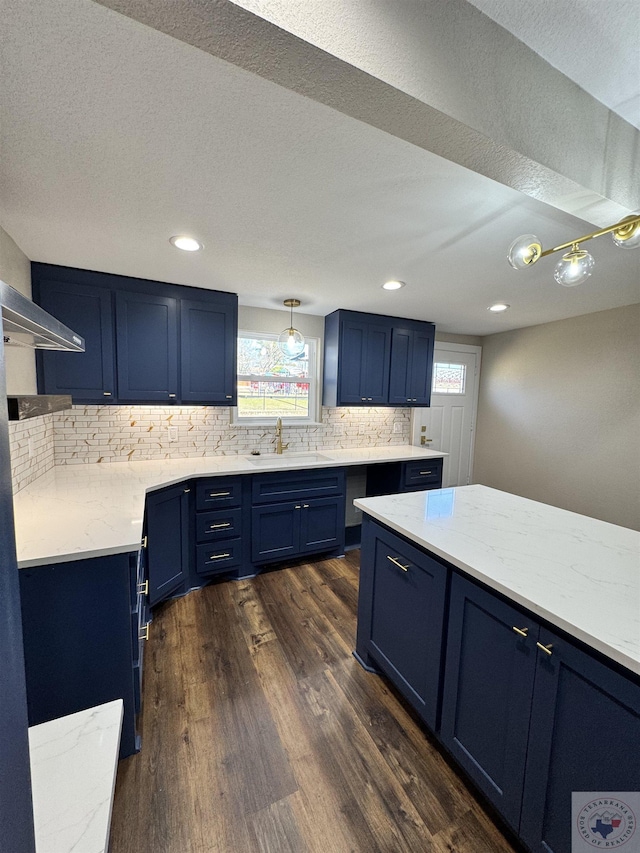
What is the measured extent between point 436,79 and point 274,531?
107 inches

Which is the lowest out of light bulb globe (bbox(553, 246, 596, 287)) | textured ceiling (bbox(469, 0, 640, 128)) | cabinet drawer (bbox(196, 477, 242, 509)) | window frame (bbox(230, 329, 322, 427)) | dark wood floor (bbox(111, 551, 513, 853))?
dark wood floor (bbox(111, 551, 513, 853))

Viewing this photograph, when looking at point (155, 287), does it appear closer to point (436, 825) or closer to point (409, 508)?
point (409, 508)

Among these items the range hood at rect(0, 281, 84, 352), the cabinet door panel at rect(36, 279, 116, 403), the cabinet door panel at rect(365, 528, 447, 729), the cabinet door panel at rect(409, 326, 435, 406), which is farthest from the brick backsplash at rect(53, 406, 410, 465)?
the cabinet door panel at rect(365, 528, 447, 729)

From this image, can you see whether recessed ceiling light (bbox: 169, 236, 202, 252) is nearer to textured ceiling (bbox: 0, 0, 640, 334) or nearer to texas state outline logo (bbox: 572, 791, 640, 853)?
textured ceiling (bbox: 0, 0, 640, 334)

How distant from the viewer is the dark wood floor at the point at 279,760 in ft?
3.77

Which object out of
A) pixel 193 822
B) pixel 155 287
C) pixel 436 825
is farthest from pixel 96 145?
pixel 436 825

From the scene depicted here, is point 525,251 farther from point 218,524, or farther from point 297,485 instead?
point 218,524

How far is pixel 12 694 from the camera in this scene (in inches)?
14.3

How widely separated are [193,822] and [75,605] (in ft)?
2.85

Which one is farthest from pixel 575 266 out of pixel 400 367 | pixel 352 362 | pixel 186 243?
pixel 400 367

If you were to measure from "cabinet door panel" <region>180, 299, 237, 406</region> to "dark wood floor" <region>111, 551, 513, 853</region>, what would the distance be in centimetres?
169

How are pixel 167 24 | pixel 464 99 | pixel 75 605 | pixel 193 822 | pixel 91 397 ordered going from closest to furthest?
pixel 167 24 < pixel 464 99 < pixel 193 822 < pixel 75 605 < pixel 91 397

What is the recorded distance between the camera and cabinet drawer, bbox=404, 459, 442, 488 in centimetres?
343

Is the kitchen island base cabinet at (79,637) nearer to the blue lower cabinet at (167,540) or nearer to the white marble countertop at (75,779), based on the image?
the white marble countertop at (75,779)
